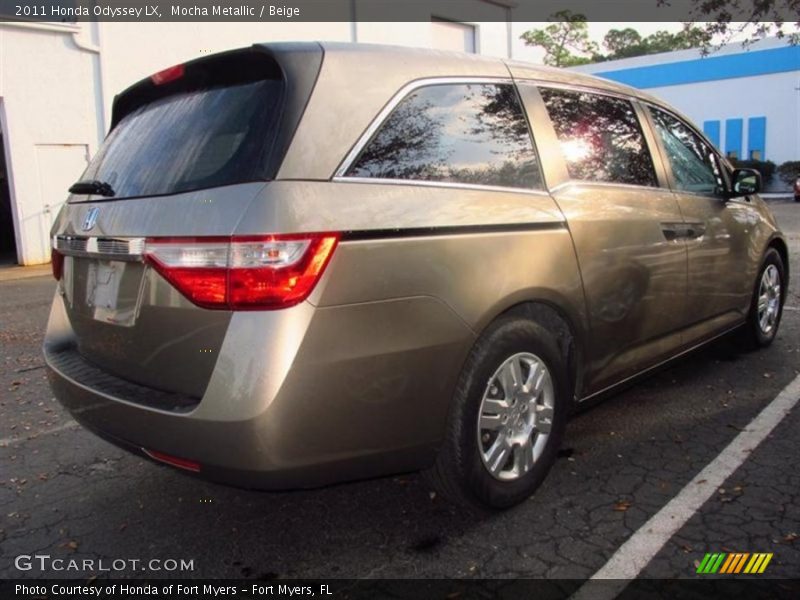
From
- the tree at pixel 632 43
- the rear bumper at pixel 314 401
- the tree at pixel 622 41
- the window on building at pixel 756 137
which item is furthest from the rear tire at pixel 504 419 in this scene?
the tree at pixel 622 41

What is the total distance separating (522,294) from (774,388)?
8.24 ft

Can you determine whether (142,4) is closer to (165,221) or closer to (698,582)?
(165,221)

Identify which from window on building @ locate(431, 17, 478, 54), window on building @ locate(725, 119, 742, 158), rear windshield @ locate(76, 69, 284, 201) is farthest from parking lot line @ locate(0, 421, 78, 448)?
window on building @ locate(725, 119, 742, 158)

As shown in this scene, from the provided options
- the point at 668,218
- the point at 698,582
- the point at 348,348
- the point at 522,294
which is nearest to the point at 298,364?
the point at 348,348

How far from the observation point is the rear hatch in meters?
2.18

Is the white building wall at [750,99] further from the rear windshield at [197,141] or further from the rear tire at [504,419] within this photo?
the rear windshield at [197,141]

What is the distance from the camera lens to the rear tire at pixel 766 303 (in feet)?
15.8

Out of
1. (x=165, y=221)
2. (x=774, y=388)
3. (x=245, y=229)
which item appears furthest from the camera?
(x=774, y=388)

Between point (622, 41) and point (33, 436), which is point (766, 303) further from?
point (622, 41)

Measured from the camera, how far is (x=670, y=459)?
3324mm

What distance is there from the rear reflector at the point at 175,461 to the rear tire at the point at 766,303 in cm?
401

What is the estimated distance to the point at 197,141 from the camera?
248 cm

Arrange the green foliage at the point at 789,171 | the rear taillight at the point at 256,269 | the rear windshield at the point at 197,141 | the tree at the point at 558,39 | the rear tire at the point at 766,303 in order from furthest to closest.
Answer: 1. the tree at the point at 558,39
2. the green foliage at the point at 789,171
3. the rear tire at the point at 766,303
4. the rear windshield at the point at 197,141
5. the rear taillight at the point at 256,269

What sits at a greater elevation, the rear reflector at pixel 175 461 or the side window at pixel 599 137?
the side window at pixel 599 137
